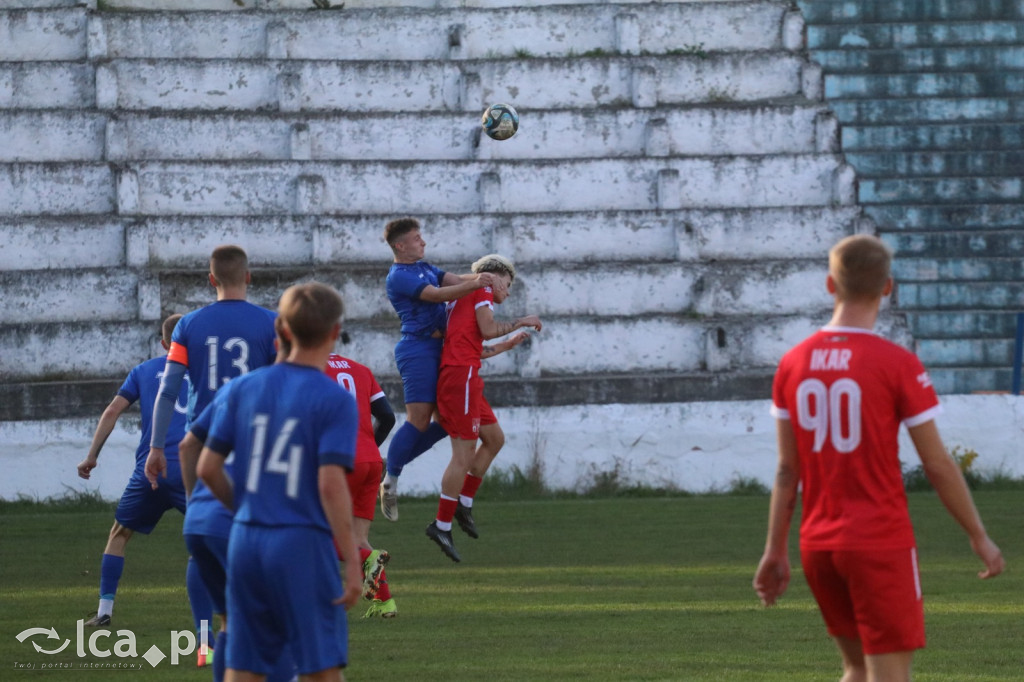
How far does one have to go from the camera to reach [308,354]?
5.48 meters

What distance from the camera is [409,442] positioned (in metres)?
12.2

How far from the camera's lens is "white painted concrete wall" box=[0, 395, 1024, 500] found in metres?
19.8

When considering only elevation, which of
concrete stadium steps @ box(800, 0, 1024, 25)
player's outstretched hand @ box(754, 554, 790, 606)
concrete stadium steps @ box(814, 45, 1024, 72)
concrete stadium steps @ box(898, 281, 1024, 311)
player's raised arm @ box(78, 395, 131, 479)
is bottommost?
concrete stadium steps @ box(898, 281, 1024, 311)

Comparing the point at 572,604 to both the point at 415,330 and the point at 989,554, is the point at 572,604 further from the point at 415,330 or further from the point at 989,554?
the point at 989,554

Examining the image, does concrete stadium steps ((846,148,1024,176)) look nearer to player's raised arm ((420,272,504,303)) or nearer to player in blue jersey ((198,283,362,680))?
player's raised arm ((420,272,504,303))

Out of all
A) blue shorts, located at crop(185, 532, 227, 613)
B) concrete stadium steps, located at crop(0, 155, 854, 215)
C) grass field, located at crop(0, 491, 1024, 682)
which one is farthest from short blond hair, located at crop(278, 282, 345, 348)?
concrete stadium steps, located at crop(0, 155, 854, 215)

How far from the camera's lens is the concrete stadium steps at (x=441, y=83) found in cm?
2461

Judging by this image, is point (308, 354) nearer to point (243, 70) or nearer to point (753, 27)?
point (243, 70)

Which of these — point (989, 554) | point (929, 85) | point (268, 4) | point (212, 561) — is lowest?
point (212, 561)

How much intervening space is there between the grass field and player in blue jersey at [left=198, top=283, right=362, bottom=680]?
2.50 meters

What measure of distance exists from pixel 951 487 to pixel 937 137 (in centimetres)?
2106

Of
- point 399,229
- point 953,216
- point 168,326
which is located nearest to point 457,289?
point 399,229

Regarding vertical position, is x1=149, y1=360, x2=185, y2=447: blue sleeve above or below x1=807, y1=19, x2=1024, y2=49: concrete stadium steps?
below

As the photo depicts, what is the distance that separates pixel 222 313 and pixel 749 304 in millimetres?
15604
